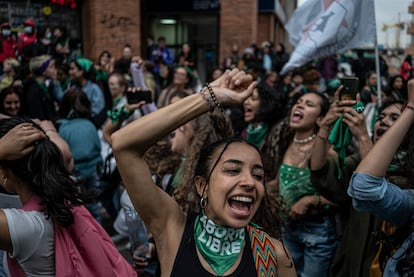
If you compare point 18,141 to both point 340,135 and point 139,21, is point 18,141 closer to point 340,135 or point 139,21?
point 340,135

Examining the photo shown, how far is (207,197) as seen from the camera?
2.18 metres

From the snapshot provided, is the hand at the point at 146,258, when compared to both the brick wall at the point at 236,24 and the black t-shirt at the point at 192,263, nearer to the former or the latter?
the black t-shirt at the point at 192,263

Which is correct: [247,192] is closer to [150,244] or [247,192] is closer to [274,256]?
[274,256]

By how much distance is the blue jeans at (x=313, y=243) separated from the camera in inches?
139

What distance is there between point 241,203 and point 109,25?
13.4 metres

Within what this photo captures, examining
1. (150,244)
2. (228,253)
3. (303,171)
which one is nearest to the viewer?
(228,253)

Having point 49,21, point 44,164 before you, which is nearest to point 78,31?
point 49,21

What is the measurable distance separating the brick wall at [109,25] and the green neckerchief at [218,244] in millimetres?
13135

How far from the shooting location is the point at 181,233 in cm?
209

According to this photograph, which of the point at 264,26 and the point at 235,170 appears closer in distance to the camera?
the point at 235,170

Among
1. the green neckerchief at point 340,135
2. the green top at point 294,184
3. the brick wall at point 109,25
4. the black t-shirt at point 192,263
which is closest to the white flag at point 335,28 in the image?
the green top at point 294,184

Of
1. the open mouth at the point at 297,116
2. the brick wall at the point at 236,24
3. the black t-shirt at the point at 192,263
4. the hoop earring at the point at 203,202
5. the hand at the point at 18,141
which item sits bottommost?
the black t-shirt at the point at 192,263

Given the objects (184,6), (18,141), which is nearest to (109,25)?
(184,6)

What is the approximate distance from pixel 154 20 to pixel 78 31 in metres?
4.50
